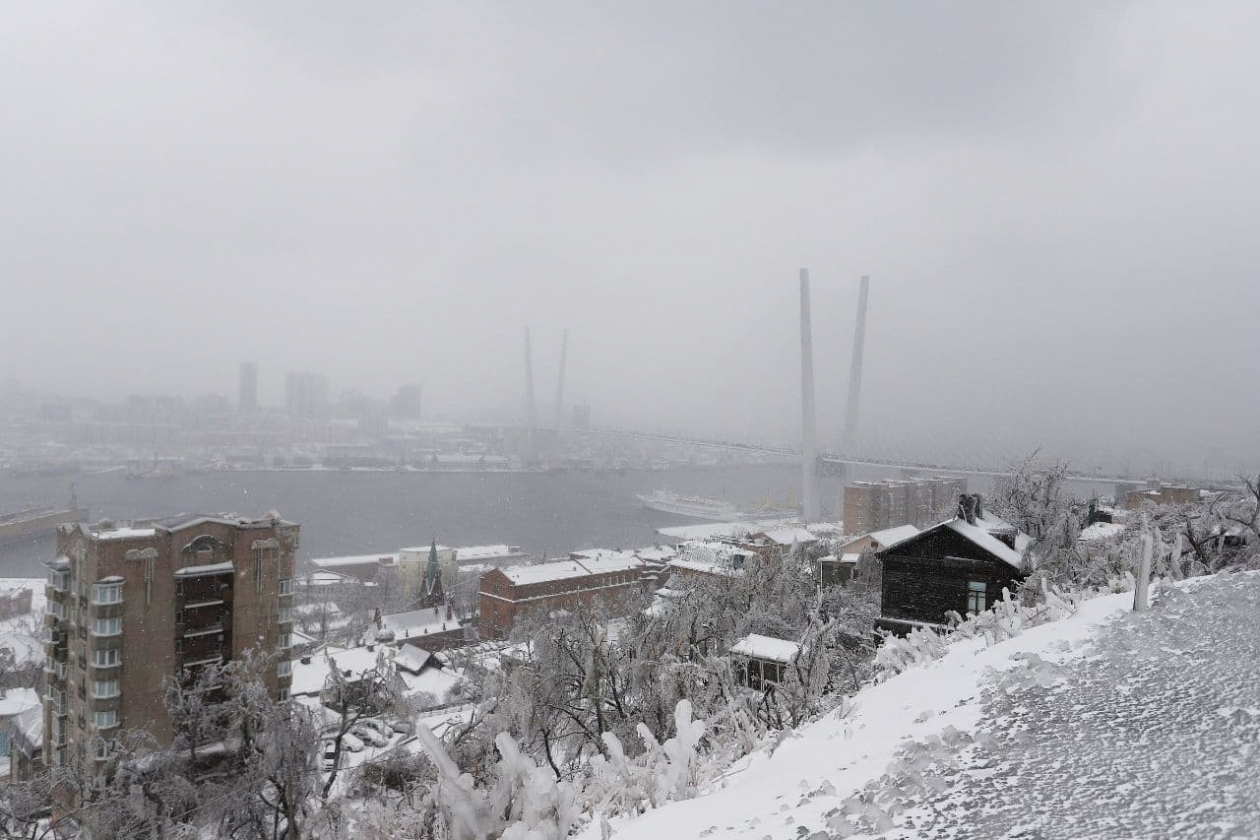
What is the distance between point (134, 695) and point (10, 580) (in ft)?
66.5

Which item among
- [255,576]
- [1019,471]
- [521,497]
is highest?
[1019,471]

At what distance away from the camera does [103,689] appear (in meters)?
8.93

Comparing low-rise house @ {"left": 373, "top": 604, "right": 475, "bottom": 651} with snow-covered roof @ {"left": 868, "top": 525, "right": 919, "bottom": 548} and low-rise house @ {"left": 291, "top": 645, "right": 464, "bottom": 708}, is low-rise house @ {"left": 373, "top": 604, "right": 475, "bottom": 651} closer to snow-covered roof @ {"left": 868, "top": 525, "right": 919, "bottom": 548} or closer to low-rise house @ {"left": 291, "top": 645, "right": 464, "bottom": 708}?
low-rise house @ {"left": 291, "top": 645, "right": 464, "bottom": 708}

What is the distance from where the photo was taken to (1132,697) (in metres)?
1.94

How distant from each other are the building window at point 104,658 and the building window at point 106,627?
213 mm

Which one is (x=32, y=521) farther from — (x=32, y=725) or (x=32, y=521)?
(x=32, y=725)

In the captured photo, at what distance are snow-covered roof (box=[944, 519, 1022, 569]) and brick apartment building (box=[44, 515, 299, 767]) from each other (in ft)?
28.4

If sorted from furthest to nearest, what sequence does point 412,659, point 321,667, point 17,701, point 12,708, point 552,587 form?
point 552,587 → point 412,659 → point 321,667 → point 17,701 → point 12,708

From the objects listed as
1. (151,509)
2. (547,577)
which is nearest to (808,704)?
(547,577)

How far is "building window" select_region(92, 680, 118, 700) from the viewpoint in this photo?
8.91 meters

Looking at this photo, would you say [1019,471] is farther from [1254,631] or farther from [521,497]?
[521,497]

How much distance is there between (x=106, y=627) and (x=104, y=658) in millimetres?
363

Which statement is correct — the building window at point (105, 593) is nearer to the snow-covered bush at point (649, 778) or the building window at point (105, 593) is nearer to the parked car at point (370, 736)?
the parked car at point (370, 736)

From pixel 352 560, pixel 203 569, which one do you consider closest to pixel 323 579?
pixel 352 560
